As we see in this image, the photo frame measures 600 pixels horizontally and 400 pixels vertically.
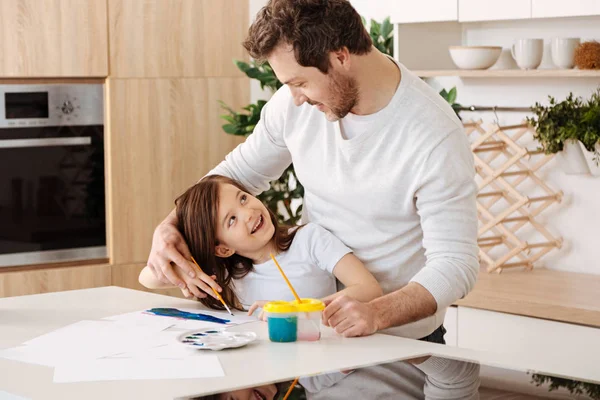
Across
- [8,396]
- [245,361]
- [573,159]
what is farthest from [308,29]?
[573,159]

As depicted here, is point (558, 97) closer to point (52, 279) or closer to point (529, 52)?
point (529, 52)

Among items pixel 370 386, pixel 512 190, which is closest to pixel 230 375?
pixel 370 386

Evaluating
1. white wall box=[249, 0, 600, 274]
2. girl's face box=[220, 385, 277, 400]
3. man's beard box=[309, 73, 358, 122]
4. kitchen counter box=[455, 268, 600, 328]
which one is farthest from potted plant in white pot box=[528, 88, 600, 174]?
girl's face box=[220, 385, 277, 400]

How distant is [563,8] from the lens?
11.2 ft

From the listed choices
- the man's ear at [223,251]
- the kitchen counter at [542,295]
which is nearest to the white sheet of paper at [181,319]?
the man's ear at [223,251]

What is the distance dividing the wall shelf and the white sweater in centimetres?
126

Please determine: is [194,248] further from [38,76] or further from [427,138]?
[38,76]

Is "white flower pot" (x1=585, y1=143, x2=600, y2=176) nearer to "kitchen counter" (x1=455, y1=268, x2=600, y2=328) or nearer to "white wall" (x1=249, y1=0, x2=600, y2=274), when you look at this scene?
"white wall" (x1=249, y1=0, x2=600, y2=274)

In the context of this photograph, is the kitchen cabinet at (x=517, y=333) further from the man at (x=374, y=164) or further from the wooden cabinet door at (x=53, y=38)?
the wooden cabinet door at (x=53, y=38)

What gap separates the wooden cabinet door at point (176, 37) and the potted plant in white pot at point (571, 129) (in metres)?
1.52

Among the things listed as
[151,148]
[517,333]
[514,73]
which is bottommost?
[517,333]

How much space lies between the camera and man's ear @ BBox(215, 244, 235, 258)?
7.57 feet

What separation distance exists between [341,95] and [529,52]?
5.25 feet

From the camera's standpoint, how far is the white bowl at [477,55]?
3707mm
